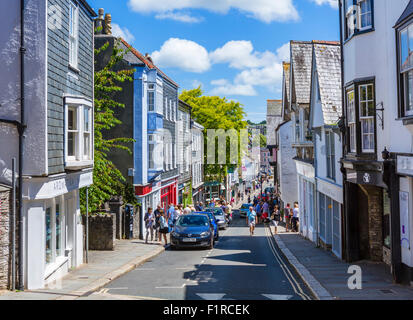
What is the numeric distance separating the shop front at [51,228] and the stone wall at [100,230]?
359 centimetres

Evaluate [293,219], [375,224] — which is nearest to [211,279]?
[375,224]

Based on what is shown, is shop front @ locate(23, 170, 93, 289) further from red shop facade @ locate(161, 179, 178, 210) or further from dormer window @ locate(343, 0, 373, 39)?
red shop facade @ locate(161, 179, 178, 210)

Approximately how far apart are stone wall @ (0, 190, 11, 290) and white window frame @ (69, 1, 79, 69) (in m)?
5.05

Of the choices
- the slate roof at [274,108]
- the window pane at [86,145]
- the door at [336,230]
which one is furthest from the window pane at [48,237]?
the slate roof at [274,108]

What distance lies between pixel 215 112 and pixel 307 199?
108 feet

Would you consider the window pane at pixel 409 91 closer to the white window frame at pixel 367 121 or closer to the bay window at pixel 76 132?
the white window frame at pixel 367 121

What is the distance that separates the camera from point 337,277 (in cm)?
1415

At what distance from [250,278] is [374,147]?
531 cm

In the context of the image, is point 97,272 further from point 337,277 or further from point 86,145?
point 337,277

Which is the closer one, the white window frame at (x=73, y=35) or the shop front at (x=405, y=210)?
the shop front at (x=405, y=210)

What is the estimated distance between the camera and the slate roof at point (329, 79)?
818 inches

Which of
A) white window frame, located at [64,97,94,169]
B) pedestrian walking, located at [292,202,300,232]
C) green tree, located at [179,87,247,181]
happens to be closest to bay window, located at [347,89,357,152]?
white window frame, located at [64,97,94,169]

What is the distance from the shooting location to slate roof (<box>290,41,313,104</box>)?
2937 centimetres

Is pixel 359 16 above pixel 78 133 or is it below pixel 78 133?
above
